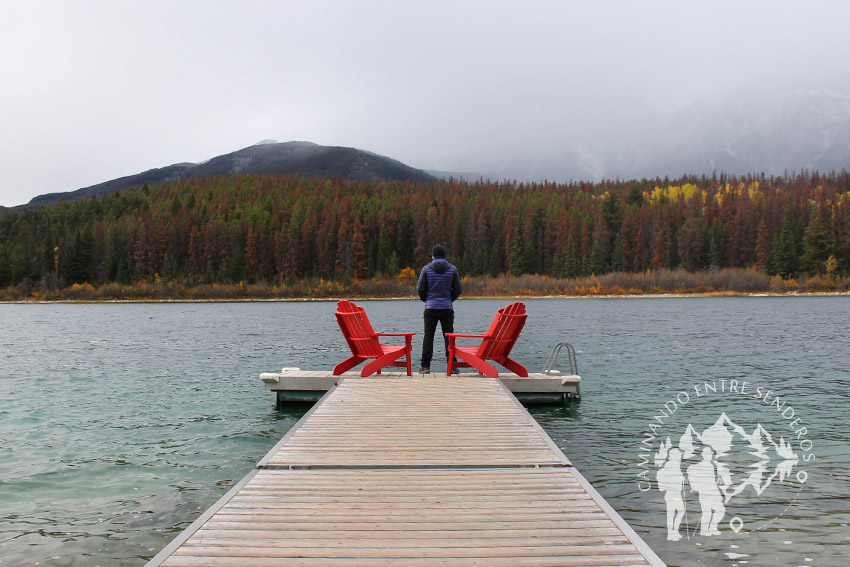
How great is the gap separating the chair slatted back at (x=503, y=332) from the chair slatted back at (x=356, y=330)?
2.10 metres

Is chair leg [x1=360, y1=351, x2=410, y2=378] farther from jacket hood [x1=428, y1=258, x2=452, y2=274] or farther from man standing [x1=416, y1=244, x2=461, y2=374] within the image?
jacket hood [x1=428, y1=258, x2=452, y2=274]

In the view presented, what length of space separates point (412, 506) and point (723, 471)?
5773 mm

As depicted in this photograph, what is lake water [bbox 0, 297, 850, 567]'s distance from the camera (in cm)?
700

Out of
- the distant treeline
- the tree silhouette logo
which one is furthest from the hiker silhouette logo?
the distant treeline

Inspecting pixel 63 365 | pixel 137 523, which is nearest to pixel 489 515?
pixel 137 523

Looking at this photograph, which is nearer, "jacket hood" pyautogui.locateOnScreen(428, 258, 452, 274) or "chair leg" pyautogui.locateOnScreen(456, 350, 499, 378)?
"chair leg" pyautogui.locateOnScreen(456, 350, 499, 378)

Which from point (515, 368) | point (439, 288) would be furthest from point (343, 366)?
point (515, 368)

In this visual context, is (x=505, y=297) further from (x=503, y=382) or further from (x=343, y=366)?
(x=503, y=382)

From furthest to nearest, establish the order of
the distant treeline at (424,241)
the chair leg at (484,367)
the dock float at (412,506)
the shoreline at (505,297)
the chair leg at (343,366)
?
the distant treeline at (424,241) < the shoreline at (505,297) < the chair leg at (343,366) < the chair leg at (484,367) < the dock float at (412,506)

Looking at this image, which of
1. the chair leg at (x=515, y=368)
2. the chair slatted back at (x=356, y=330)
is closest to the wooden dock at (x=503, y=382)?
the chair leg at (x=515, y=368)

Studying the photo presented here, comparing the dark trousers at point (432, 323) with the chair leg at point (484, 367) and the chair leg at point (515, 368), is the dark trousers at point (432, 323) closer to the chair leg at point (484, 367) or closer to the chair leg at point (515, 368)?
the chair leg at point (484, 367)

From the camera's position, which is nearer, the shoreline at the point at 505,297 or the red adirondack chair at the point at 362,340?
the red adirondack chair at the point at 362,340

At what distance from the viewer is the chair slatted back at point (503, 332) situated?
471 inches

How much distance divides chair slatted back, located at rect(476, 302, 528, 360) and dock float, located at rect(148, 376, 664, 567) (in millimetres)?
3167
